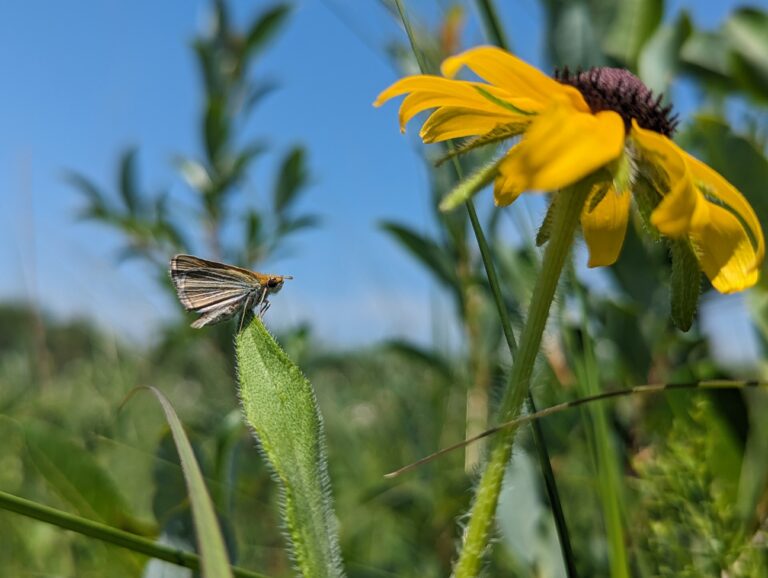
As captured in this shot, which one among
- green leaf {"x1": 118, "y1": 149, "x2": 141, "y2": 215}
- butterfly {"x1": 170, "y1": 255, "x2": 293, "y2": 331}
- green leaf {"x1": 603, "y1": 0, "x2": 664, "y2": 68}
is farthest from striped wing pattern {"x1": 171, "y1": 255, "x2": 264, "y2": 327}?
green leaf {"x1": 118, "y1": 149, "x2": 141, "y2": 215}

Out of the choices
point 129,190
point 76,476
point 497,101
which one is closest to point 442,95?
point 497,101

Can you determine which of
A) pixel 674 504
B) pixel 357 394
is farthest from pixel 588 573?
pixel 357 394

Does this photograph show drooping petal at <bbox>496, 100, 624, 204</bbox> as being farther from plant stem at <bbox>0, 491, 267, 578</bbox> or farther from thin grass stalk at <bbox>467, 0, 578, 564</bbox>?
plant stem at <bbox>0, 491, 267, 578</bbox>

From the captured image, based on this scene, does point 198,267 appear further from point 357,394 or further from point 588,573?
point 357,394

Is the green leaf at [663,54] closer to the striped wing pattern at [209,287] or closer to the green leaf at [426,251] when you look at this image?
the green leaf at [426,251]

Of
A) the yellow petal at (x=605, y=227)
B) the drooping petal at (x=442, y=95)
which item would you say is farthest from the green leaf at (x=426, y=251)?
the drooping petal at (x=442, y=95)

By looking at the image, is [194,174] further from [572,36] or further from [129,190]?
[572,36]
